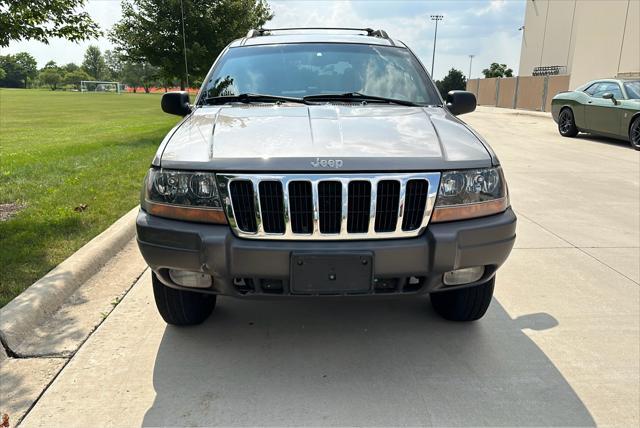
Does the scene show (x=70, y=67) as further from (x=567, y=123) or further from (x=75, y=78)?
(x=567, y=123)

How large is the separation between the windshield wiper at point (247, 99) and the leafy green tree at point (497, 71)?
73.0 meters

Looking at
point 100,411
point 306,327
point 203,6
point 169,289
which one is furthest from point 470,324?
point 203,6

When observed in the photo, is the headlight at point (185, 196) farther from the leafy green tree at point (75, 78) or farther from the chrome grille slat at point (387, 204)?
the leafy green tree at point (75, 78)

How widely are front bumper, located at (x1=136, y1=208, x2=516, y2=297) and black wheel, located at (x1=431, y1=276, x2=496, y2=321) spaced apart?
1.63ft

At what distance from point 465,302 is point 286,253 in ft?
4.35

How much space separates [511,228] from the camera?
8.57 ft

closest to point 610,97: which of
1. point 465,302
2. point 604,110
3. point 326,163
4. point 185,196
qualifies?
point 604,110

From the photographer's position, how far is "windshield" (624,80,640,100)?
11.3 m

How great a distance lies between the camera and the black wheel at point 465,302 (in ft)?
9.89

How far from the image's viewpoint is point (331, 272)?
236cm

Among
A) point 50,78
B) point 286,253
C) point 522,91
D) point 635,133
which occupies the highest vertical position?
point 50,78

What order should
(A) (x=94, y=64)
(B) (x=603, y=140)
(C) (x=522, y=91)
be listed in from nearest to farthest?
(B) (x=603, y=140) → (C) (x=522, y=91) → (A) (x=94, y=64)

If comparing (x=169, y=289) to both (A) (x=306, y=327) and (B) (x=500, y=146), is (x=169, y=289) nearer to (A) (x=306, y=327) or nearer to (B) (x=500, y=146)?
(A) (x=306, y=327)

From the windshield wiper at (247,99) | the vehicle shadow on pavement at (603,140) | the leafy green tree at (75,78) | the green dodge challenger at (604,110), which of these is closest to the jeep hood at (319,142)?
the windshield wiper at (247,99)
